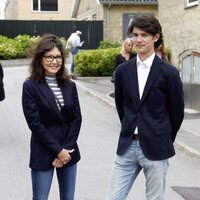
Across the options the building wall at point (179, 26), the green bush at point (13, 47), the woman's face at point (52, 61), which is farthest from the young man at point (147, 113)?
the green bush at point (13, 47)

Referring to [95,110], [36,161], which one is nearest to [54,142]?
[36,161]

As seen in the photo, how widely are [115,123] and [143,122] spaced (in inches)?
311

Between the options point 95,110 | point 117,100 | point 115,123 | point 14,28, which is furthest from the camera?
point 14,28

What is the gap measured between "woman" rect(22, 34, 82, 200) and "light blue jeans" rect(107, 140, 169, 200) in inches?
14.5

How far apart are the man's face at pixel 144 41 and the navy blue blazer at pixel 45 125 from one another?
708 mm

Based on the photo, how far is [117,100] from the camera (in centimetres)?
467

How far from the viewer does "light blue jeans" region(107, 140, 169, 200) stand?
4.37 m

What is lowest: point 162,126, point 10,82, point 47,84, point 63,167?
point 10,82

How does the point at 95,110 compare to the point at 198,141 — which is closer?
the point at 198,141

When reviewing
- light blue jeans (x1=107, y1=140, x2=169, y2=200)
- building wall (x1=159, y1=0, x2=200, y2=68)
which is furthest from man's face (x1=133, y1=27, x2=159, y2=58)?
building wall (x1=159, y1=0, x2=200, y2=68)

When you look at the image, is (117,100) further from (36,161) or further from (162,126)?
(36,161)

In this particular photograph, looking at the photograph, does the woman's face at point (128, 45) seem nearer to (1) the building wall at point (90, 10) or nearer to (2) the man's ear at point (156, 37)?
(2) the man's ear at point (156, 37)

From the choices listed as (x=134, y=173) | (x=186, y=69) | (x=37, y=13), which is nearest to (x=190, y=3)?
(x=186, y=69)

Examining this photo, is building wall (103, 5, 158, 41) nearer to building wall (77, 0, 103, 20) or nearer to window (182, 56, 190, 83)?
building wall (77, 0, 103, 20)
